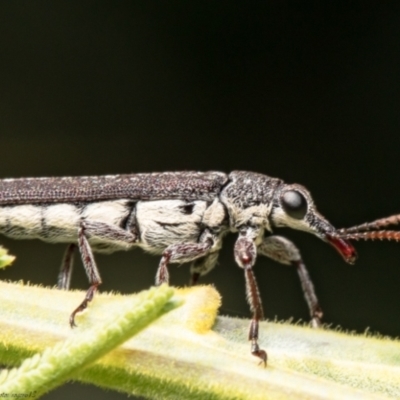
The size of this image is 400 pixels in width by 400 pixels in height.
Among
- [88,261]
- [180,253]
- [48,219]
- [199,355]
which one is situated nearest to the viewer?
[199,355]

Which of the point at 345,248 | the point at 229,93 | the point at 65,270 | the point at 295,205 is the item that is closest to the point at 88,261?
the point at 65,270

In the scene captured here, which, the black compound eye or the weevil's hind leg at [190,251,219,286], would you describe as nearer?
the black compound eye

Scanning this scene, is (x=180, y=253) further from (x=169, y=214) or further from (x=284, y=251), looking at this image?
(x=284, y=251)

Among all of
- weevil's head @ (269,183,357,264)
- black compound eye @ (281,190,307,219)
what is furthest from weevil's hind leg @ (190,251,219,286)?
black compound eye @ (281,190,307,219)

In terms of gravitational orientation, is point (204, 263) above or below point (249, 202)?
below

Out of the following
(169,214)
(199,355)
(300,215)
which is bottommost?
(199,355)

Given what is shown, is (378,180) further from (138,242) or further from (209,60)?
(138,242)

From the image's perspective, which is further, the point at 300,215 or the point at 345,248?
the point at 300,215

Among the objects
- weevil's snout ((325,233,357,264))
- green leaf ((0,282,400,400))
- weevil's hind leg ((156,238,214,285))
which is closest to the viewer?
green leaf ((0,282,400,400))

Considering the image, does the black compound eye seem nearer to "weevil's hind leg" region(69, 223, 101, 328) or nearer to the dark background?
"weevil's hind leg" region(69, 223, 101, 328)
